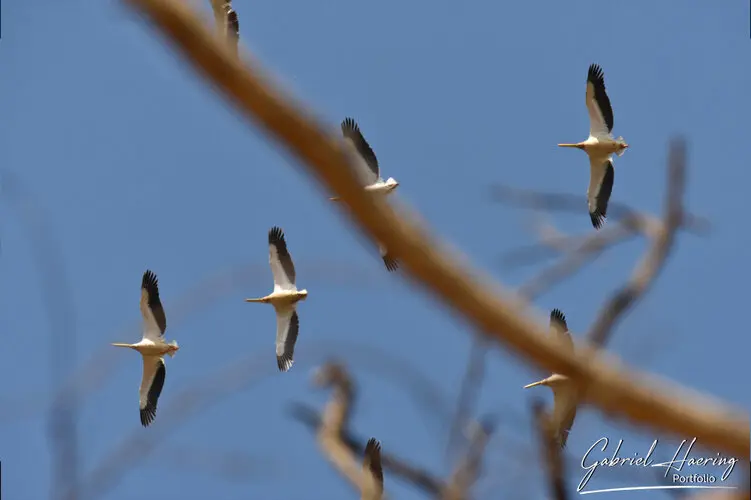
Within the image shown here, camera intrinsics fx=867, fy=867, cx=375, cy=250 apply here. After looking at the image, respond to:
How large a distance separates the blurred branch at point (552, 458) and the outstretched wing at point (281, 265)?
211cm

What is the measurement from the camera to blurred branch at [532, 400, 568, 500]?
295 centimetres

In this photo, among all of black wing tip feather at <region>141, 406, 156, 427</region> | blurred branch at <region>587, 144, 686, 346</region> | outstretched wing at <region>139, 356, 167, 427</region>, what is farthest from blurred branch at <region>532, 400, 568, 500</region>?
black wing tip feather at <region>141, 406, 156, 427</region>

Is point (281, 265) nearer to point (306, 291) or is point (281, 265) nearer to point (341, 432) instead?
point (306, 291)

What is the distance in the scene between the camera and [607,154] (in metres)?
4.72

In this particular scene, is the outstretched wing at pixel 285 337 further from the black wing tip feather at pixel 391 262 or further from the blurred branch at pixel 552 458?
the black wing tip feather at pixel 391 262

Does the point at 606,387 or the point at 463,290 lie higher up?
the point at 463,290

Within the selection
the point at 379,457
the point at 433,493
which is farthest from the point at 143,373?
the point at 433,493

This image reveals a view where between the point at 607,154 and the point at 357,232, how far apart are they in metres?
3.74

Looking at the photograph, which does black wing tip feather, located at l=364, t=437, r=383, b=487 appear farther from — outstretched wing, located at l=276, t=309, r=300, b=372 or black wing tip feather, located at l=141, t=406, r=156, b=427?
black wing tip feather, located at l=141, t=406, r=156, b=427

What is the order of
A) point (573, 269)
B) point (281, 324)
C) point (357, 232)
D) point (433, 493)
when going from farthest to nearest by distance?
point (281, 324) → point (433, 493) → point (573, 269) → point (357, 232)

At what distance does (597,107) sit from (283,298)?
2.03 m

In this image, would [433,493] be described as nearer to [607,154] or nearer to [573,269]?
[573,269]

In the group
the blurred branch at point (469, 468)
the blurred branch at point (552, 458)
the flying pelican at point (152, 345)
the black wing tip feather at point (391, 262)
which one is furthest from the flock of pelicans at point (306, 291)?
the black wing tip feather at point (391, 262)

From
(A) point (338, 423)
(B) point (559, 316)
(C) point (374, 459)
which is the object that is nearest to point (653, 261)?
(B) point (559, 316)
